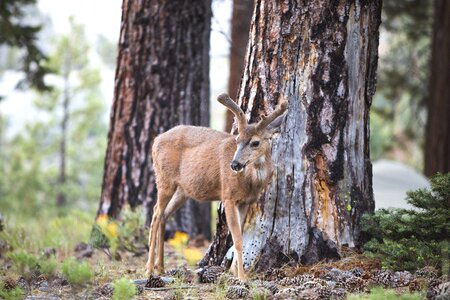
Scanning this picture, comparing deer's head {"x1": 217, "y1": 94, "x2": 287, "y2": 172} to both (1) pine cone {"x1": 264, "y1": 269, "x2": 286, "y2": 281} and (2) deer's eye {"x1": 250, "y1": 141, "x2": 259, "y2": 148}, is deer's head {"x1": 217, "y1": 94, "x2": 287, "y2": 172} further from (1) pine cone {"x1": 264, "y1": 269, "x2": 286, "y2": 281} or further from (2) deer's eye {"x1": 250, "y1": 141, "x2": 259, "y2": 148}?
(1) pine cone {"x1": 264, "y1": 269, "x2": 286, "y2": 281}

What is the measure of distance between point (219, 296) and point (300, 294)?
0.61m

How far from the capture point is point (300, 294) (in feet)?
18.0

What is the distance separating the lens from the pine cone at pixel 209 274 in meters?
6.42

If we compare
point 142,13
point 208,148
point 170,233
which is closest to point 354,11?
point 208,148

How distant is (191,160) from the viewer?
7227 millimetres

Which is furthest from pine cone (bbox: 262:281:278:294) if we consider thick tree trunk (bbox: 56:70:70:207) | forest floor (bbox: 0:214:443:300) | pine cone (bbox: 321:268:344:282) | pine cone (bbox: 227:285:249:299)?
thick tree trunk (bbox: 56:70:70:207)

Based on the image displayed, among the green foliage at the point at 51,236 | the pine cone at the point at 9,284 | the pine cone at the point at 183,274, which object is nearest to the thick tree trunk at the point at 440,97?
the green foliage at the point at 51,236

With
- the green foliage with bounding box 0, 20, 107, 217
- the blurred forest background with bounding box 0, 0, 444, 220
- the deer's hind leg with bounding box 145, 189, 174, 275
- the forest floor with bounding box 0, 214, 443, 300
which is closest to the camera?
the forest floor with bounding box 0, 214, 443, 300

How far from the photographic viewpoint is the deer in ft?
21.5

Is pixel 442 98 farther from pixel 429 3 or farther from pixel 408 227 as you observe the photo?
pixel 408 227

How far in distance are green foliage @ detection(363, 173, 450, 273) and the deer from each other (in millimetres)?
1153

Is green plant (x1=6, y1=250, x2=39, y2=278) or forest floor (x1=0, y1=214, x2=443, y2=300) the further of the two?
green plant (x1=6, y1=250, x2=39, y2=278)

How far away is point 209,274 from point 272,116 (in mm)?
1447

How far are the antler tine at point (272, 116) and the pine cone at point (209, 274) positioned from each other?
1292mm
